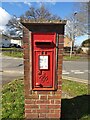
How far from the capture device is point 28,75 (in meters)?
5.09

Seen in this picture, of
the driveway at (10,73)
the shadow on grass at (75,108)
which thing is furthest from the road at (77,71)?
the shadow on grass at (75,108)

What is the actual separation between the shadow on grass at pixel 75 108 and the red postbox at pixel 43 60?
3.14 ft

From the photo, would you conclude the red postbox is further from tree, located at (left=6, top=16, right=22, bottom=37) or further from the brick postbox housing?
tree, located at (left=6, top=16, right=22, bottom=37)

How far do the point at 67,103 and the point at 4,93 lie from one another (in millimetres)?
2313

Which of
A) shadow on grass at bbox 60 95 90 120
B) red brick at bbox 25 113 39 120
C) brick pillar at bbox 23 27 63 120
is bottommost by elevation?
shadow on grass at bbox 60 95 90 120

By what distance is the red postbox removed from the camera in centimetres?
499

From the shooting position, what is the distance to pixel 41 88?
16.7 ft

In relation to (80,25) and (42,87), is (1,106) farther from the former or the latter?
(80,25)

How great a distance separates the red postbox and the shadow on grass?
3.14 feet

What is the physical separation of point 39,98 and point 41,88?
0.67 ft

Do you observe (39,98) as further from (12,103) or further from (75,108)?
(12,103)

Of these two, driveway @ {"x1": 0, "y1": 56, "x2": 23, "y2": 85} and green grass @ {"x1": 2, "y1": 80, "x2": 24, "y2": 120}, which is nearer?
green grass @ {"x1": 2, "y1": 80, "x2": 24, "y2": 120}

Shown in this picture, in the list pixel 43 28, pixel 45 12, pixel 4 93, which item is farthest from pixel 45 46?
pixel 45 12

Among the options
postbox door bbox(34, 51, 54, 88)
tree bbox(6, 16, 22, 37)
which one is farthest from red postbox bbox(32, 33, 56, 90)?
tree bbox(6, 16, 22, 37)
